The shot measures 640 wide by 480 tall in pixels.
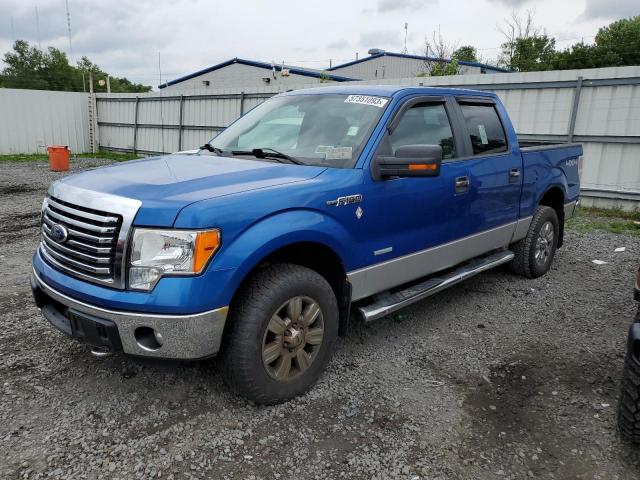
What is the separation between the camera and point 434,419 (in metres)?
2.94

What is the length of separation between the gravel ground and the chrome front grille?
550 millimetres

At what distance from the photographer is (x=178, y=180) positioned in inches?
113

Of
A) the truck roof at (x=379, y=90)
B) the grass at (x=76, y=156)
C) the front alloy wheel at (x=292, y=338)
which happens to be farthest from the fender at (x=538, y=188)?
the grass at (x=76, y=156)

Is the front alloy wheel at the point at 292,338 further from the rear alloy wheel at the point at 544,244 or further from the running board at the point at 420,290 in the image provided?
the rear alloy wheel at the point at 544,244

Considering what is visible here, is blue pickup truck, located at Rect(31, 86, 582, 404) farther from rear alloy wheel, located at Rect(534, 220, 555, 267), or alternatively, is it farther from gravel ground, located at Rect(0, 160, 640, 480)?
rear alloy wheel, located at Rect(534, 220, 555, 267)

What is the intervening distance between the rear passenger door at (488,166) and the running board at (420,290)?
0.36 meters

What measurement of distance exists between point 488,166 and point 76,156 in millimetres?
18328

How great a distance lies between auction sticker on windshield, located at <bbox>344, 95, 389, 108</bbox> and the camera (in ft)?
11.8

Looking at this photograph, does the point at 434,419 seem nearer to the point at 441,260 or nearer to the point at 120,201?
the point at 441,260

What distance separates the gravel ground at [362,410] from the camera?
2527 millimetres

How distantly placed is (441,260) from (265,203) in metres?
1.85

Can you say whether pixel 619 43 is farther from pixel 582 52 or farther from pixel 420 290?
pixel 420 290

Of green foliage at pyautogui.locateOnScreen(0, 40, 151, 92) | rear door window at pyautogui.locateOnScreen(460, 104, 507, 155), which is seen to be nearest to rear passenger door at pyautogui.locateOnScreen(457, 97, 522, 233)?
rear door window at pyautogui.locateOnScreen(460, 104, 507, 155)

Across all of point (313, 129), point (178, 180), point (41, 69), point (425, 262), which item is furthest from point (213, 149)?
point (41, 69)
